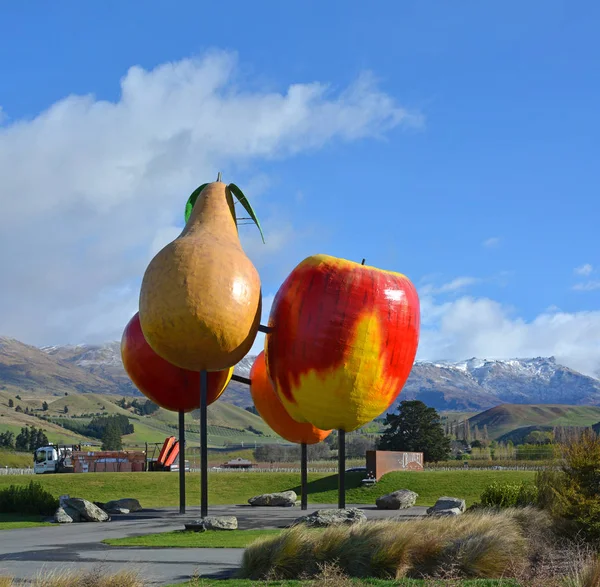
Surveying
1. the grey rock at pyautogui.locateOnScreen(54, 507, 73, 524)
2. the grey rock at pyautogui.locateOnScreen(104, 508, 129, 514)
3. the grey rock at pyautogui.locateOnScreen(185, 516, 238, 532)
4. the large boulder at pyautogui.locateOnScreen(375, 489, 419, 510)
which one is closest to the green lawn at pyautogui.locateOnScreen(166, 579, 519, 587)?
the grey rock at pyautogui.locateOnScreen(185, 516, 238, 532)

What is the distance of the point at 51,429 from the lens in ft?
547

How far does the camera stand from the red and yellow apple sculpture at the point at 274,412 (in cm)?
3244

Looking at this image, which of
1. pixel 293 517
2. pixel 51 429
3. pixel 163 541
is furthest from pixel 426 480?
pixel 51 429

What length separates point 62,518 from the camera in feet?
98.8

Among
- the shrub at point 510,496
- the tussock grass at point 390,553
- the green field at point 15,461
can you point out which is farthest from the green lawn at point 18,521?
the green field at point 15,461

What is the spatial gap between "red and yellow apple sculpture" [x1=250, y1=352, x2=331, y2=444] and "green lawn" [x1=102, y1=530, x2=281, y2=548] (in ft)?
26.0

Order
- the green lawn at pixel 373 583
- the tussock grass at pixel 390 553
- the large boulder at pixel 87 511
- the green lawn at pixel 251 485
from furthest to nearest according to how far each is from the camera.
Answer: the green lawn at pixel 251 485 < the large boulder at pixel 87 511 < the tussock grass at pixel 390 553 < the green lawn at pixel 373 583

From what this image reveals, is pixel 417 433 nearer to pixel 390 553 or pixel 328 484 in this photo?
pixel 328 484

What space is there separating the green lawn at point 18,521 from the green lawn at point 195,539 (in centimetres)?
710

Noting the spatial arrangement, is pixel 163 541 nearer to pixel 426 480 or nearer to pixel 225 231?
pixel 225 231

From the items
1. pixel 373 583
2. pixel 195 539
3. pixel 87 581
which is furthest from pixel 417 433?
pixel 87 581

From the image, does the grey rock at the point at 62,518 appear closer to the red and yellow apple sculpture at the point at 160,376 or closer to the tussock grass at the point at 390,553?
the red and yellow apple sculpture at the point at 160,376

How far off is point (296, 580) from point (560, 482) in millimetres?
9629

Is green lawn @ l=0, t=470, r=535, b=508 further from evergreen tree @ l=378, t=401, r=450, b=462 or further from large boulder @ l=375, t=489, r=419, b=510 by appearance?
evergreen tree @ l=378, t=401, r=450, b=462
